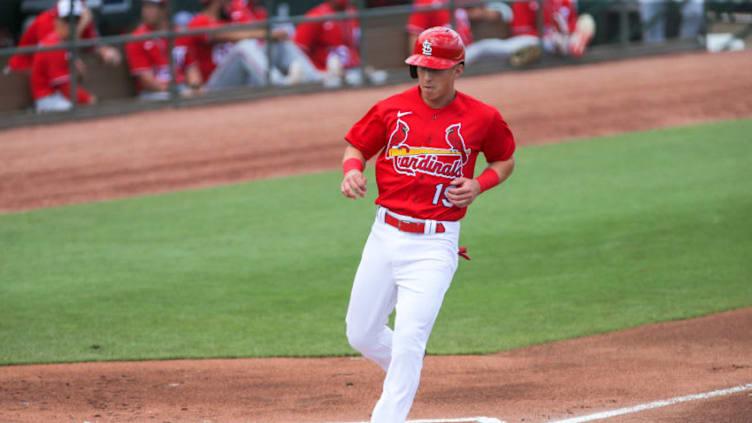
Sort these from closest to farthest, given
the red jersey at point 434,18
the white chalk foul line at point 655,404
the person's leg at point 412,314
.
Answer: the person's leg at point 412,314
the white chalk foul line at point 655,404
the red jersey at point 434,18

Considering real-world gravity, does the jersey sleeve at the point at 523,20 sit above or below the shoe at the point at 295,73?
above

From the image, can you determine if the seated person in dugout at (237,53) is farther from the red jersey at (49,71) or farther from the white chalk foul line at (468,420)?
the white chalk foul line at (468,420)

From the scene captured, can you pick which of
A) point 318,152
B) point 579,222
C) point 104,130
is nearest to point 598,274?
point 579,222

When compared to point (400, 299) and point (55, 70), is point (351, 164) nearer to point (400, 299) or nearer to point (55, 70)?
point (400, 299)

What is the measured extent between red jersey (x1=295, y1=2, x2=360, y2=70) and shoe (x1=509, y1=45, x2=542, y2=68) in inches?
122

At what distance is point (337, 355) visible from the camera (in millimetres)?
6266

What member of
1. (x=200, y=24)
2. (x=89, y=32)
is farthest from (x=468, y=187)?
(x=200, y=24)

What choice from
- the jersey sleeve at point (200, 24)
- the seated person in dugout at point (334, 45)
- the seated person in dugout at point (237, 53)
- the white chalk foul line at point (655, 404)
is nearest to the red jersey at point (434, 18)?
the seated person in dugout at point (334, 45)

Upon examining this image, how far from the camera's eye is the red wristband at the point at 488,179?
4.54 m

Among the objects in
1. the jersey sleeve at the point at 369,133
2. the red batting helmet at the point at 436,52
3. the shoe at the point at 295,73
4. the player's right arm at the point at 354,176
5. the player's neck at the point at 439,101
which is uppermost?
the red batting helmet at the point at 436,52

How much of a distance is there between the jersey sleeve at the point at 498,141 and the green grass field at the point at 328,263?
195 centimetres

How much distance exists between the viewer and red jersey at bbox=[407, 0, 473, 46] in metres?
16.3

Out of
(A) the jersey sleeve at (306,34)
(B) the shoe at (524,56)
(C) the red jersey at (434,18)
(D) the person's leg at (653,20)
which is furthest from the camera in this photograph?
(D) the person's leg at (653,20)

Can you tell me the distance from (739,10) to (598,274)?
12953mm
